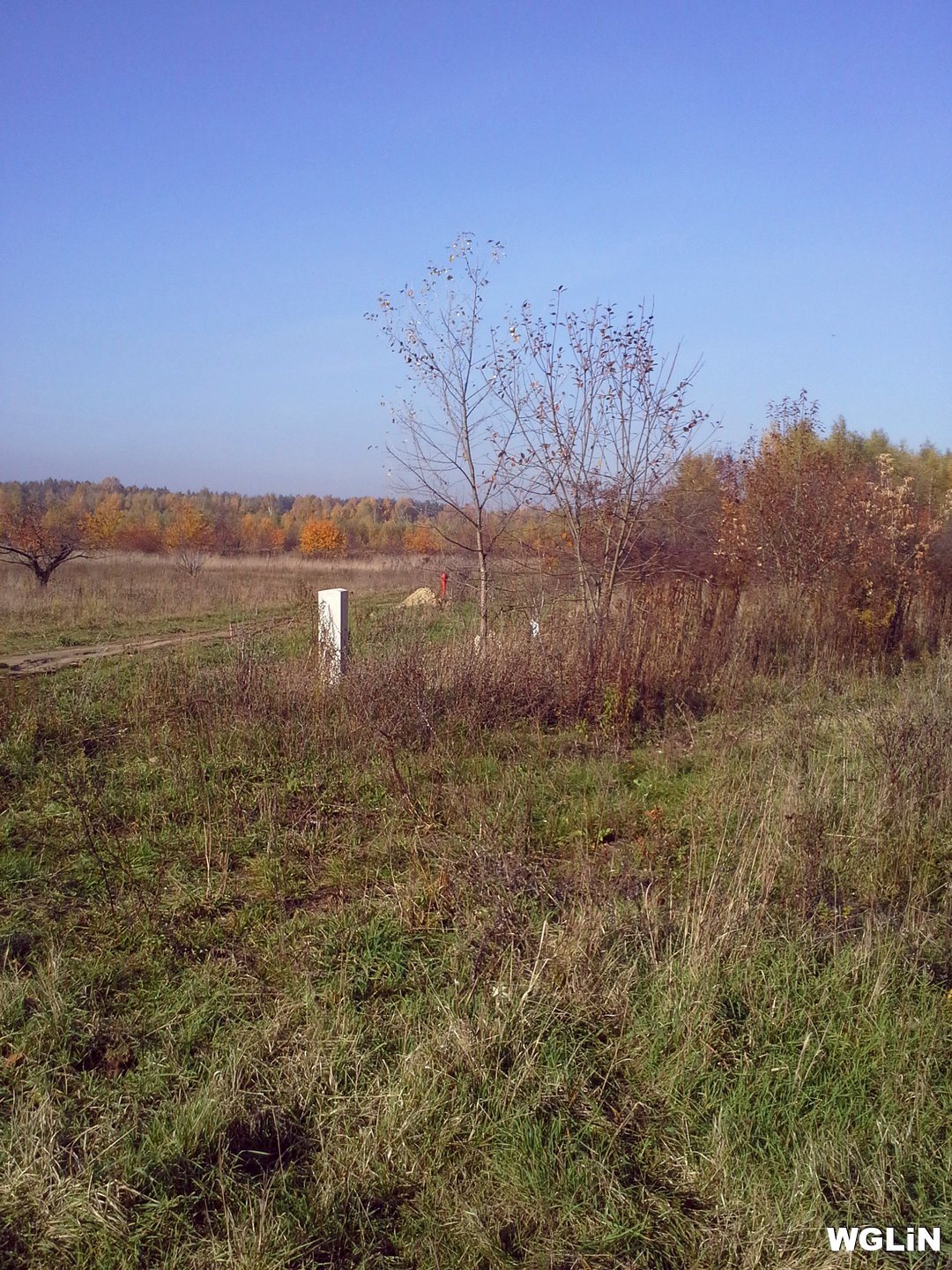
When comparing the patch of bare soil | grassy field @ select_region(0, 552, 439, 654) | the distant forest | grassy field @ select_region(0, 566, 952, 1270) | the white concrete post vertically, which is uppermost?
the distant forest

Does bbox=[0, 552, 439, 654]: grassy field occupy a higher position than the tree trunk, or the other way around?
the tree trunk

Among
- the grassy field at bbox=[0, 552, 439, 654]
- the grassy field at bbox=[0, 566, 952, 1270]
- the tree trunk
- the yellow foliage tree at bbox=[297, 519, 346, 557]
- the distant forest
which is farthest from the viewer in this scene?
the yellow foliage tree at bbox=[297, 519, 346, 557]

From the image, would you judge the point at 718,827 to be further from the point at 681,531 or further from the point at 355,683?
the point at 681,531

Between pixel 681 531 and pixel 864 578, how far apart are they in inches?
101

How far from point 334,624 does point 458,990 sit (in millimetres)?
4703

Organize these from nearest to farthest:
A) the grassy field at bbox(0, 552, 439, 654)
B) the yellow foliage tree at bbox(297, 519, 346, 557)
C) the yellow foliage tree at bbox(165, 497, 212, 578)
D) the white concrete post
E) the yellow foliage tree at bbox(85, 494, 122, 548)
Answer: the white concrete post, the grassy field at bbox(0, 552, 439, 654), the yellow foliage tree at bbox(85, 494, 122, 548), the yellow foliage tree at bbox(165, 497, 212, 578), the yellow foliage tree at bbox(297, 519, 346, 557)

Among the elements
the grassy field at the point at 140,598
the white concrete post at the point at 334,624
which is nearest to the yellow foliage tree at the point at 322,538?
the grassy field at the point at 140,598

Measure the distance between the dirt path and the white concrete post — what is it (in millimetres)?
1376

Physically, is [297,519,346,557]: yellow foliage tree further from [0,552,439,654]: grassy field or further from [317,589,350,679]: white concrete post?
[317,589,350,679]: white concrete post

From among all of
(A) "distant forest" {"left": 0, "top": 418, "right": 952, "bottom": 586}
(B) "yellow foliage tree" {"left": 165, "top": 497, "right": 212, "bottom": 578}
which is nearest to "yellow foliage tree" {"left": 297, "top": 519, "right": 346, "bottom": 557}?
(B) "yellow foliage tree" {"left": 165, "top": 497, "right": 212, "bottom": 578}

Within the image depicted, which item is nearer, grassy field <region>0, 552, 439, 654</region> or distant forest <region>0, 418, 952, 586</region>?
distant forest <region>0, 418, 952, 586</region>

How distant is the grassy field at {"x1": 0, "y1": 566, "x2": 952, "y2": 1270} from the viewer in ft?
8.28

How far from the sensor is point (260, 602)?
2194cm

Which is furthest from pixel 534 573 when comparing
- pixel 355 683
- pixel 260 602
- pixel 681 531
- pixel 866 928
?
pixel 260 602
